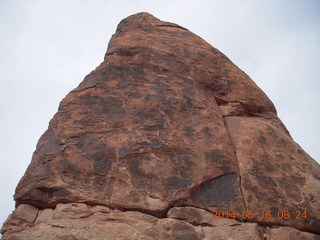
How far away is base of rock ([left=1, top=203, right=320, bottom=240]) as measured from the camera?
13.5ft

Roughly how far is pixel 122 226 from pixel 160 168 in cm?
101

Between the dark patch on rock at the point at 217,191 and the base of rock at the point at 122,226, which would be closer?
the base of rock at the point at 122,226

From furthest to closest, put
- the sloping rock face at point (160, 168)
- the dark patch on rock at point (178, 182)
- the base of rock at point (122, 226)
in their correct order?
the dark patch on rock at point (178, 182) < the sloping rock face at point (160, 168) < the base of rock at point (122, 226)

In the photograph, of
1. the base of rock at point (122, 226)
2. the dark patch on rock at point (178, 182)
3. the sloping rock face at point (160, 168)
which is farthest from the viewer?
the dark patch on rock at point (178, 182)

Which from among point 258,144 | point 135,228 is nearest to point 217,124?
point 258,144

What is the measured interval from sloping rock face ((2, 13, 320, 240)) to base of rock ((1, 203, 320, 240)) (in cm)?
1

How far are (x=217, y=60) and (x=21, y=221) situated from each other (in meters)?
4.88

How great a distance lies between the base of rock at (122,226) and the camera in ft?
13.5

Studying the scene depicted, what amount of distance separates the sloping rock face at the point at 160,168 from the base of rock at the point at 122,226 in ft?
0.05

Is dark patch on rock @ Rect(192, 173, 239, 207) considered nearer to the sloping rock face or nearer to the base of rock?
the sloping rock face

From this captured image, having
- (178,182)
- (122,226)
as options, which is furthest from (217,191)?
(122,226)

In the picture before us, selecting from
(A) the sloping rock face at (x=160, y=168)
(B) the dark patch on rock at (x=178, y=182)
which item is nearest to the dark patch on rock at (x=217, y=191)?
(A) the sloping rock face at (x=160, y=168)

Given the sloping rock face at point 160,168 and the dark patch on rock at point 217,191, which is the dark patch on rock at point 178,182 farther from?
the dark patch on rock at point 217,191

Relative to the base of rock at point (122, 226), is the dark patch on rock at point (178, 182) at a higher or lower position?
higher
